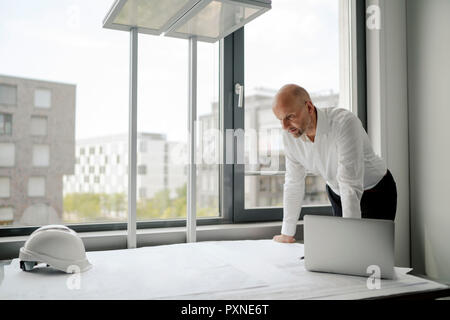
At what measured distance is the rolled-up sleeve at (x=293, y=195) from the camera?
5.83 feet

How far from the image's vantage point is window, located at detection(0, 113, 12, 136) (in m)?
1.73

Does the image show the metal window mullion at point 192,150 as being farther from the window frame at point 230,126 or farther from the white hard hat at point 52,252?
the white hard hat at point 52,252

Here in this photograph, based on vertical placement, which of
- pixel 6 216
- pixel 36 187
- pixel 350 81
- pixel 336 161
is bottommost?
pixel 6 216

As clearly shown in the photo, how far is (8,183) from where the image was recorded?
5.68 feet

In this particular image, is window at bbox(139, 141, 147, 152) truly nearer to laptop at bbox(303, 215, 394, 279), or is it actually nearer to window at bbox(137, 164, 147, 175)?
window at bbox(137, 164, 147, 175)

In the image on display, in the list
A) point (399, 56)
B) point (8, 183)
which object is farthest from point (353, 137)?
point (8, 183)

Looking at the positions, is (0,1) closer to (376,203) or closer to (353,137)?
(353,137)

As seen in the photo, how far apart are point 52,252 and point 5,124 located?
0.79 metres

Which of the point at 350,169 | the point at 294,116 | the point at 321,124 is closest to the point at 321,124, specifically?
the point at 321,124

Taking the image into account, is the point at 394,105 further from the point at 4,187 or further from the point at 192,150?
the point at 4,187

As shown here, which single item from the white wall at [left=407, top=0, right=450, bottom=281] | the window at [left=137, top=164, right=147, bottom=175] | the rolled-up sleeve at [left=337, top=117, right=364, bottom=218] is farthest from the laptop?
the white wall at [left=407, top=0, right=450, bottom=281]

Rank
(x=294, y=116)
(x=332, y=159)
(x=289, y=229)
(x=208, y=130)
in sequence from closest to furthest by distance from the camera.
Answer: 1. (x=294, y=116)
2. (x=332, y=159)
3. (x=289, y=229)
4. (x=208, y=130)

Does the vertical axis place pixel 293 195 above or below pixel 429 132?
below

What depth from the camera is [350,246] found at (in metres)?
1.22
